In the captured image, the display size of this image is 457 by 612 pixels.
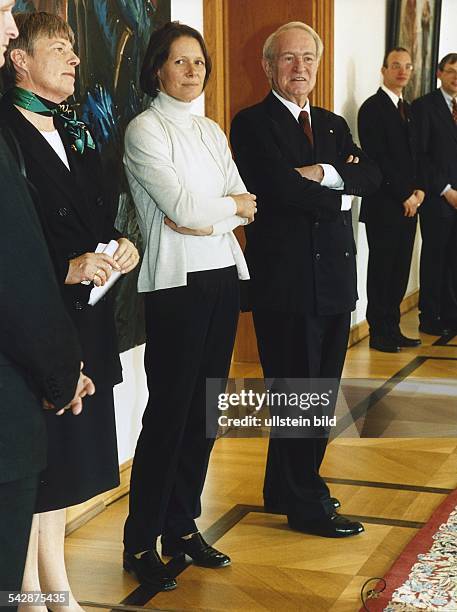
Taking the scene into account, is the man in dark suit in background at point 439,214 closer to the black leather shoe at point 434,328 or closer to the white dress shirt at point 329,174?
the black leather shoe at point 434,328

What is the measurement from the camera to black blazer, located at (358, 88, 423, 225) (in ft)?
24.9

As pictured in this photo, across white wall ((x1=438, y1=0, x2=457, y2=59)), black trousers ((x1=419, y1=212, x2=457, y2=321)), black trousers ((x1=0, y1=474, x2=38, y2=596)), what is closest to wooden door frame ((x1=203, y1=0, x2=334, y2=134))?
black trousers ((x1=419, y1=212, x2=457, y2=321))

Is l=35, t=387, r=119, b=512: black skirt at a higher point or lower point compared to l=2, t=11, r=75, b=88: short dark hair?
lower

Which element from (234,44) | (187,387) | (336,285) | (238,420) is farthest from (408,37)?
(187,387)

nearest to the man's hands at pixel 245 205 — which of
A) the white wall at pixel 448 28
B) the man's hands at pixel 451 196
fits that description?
the man's hands at pixel 451 196

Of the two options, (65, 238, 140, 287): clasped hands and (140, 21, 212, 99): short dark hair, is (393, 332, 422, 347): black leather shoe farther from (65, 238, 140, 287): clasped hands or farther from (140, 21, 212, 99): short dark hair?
(65, 238, 140, 287): clasped hands

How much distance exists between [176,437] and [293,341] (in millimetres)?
653

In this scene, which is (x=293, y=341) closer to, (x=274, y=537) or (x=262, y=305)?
(x=262, y=305)

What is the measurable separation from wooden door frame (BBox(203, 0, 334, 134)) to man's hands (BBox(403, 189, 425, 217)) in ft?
3.20

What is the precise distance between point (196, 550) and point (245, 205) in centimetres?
119

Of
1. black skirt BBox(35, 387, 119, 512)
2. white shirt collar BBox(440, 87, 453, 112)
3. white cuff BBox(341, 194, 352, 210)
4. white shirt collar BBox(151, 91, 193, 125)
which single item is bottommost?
black skirt BBox(35, 387, 119, 512)

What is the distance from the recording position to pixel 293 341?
392 cm

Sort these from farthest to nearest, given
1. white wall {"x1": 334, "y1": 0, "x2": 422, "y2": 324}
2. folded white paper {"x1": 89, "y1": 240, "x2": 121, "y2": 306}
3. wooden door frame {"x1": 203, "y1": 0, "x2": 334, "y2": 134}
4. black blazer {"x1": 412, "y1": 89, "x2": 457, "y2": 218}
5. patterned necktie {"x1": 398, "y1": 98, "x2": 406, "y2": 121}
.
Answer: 1. black blazer {"x1": 412, "y1": 89, "x2": 457, "y2": 218}
2. patterned necktie {"x1": 398, "y1": 98, "x2": 406, "y2": 121}
3. white wall {"x1": 334, "y1": 0, "x2": 422, "y2": 324}
4. wooden door frame {"x1": 203, "y1": 0, "x2": 334, "y2": 134}
5. folded white paper {"x1": 89, "y1": 240, "x2": 121, "y2": 306}

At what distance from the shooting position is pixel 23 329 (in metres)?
2.00
